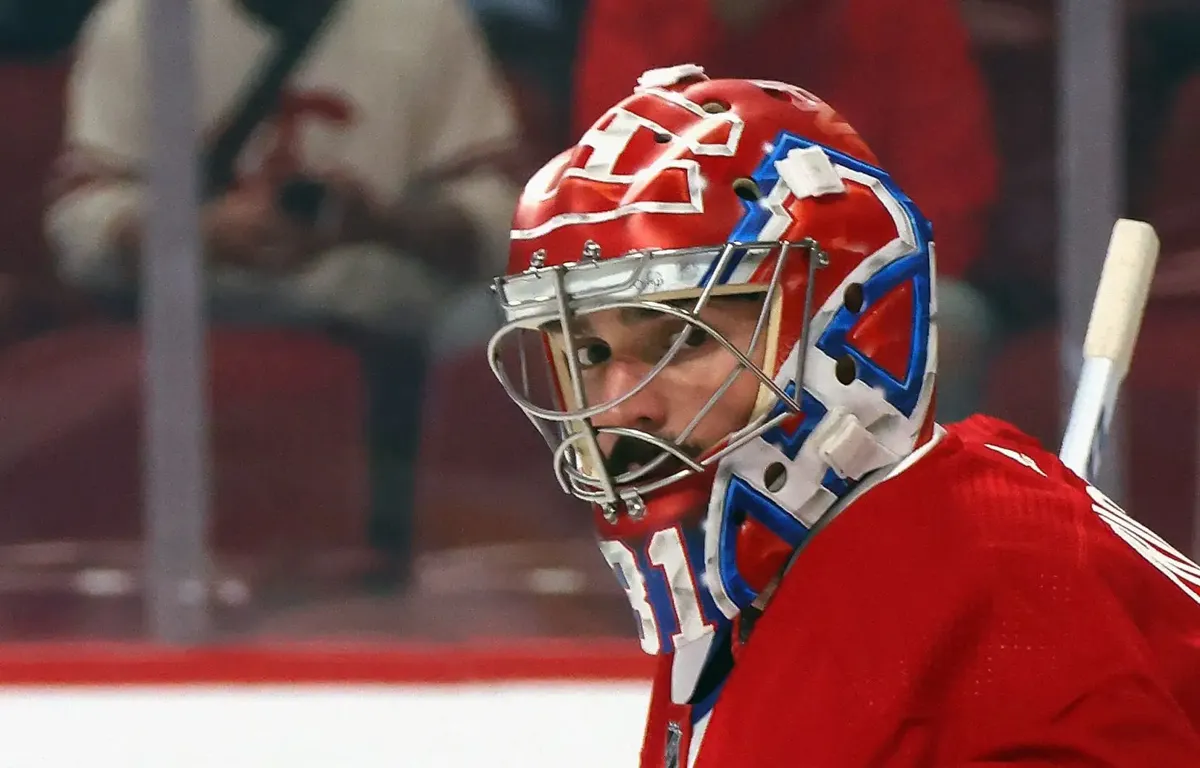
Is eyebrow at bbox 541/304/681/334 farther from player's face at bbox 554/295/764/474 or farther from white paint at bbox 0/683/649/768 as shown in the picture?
white paint at bbox 0/683/649/768

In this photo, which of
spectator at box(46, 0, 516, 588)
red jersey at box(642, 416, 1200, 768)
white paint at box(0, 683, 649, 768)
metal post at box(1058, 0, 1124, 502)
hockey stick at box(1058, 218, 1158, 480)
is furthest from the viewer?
spectator at box(46, 0, 516, 588)

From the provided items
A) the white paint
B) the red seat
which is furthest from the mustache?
the red seat

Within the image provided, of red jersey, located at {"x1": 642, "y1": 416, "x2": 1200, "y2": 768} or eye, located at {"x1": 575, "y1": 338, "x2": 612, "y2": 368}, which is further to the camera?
eye, located at {"x1": 575, "y1": 338, "x2": 612, "y2": 368}

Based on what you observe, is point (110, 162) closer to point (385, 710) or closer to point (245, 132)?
point (245, 132)

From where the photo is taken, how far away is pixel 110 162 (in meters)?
2.55

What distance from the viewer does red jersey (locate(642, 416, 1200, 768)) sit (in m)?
0.91

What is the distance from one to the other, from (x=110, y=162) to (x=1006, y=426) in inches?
68.5

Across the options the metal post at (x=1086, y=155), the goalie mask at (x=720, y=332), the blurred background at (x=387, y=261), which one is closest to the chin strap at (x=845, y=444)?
the goalie mask at (x=720, y=332)

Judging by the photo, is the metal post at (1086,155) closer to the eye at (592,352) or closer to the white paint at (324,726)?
the white paint at (324,726)

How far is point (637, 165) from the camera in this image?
1.08 metres

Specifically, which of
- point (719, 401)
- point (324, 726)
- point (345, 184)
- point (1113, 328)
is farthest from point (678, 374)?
point (345, 184)

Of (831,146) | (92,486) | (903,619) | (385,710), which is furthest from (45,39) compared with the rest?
(903,619)

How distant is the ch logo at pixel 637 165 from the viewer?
106cm

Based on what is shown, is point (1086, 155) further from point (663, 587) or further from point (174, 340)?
point (663, 587)
